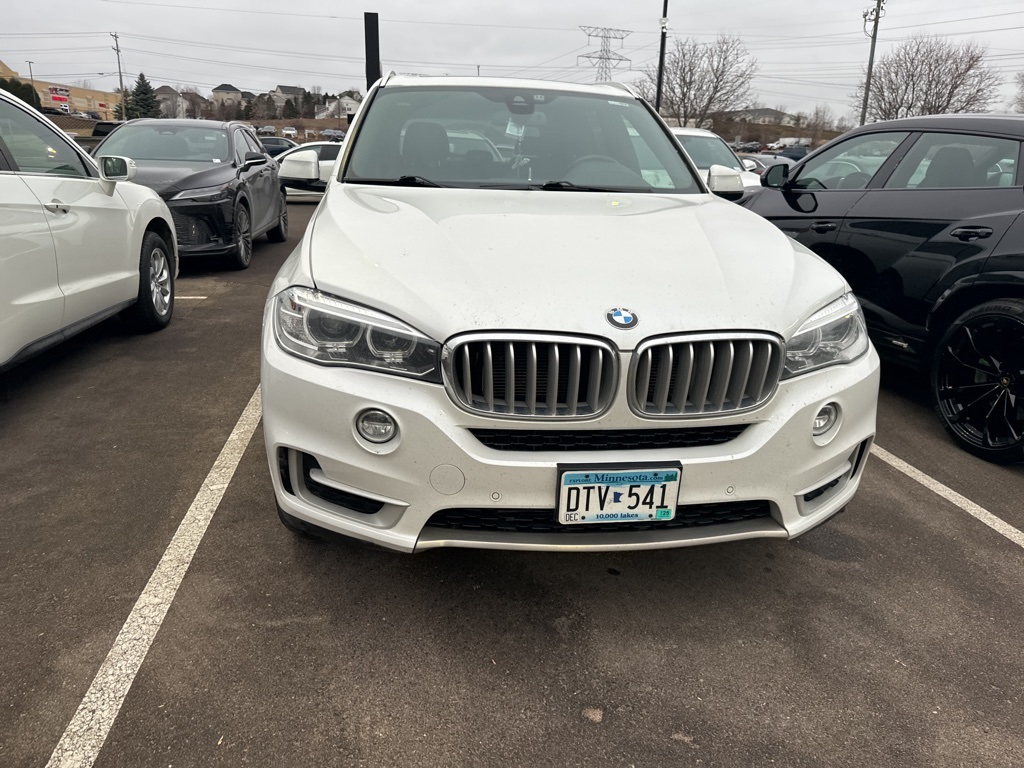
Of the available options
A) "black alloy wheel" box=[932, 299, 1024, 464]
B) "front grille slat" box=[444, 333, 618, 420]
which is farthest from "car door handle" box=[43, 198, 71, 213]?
"black alloy wheel" box=[932, 299, 1024, 464]

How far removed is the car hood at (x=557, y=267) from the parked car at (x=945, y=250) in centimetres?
161

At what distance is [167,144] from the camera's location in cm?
823

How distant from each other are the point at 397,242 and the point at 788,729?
5.95ft

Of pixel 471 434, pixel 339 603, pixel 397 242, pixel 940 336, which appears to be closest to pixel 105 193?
pixel 397 242

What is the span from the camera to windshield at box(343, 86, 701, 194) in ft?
11.0

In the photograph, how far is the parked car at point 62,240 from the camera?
3.61m

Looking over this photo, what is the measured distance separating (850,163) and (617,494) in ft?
13.0

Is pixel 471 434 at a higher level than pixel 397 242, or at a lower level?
lower

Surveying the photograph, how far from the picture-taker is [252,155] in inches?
348

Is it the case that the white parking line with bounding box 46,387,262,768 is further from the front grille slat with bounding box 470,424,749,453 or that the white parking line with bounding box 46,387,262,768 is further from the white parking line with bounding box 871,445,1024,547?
the white parking line with bounding box 871,445,1024,547

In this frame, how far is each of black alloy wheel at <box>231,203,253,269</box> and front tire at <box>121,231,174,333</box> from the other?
7.46 ft

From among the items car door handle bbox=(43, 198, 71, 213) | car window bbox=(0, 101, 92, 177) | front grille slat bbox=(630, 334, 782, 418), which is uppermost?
car window bbox=(0, 101, 92, 177)

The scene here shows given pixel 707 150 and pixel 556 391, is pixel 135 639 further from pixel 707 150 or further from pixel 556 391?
pixel 707 150

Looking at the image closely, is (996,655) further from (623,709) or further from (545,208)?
(545,208)
